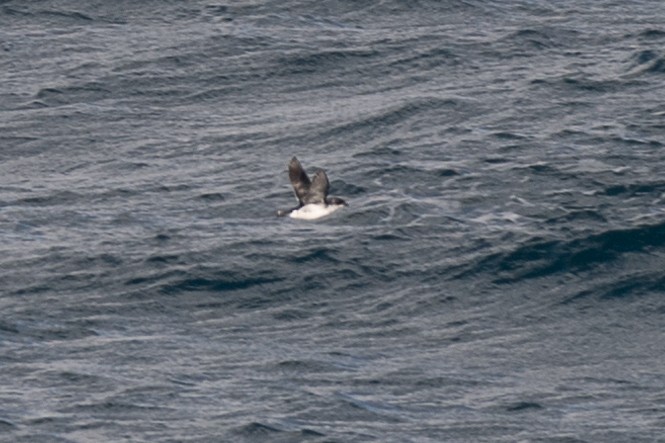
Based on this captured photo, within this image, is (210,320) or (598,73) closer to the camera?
(210,320)

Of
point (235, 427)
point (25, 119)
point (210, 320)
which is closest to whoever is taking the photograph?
point (235, 427)

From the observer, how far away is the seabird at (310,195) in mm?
40719

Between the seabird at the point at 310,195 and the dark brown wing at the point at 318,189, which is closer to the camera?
the dark brown wing at the point at 318,189

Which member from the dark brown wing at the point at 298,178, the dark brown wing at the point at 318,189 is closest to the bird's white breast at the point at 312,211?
the dark brown wing at the point at 318,189

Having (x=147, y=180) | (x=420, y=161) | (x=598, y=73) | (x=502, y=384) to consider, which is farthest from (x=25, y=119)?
(x=502, y=384)

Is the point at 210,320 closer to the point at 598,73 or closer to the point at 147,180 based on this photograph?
the point at 147,180

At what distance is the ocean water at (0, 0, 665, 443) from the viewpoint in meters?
38.2

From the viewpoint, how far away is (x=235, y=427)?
121ft

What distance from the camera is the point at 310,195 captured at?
135ft

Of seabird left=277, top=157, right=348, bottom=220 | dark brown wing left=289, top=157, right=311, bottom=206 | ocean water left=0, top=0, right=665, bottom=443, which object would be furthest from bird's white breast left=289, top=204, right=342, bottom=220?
ocean water left=0, top=0, right=665, bottom=443

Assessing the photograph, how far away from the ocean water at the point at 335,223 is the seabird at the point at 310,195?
65.1 inches

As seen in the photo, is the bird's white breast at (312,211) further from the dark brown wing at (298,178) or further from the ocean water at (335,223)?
the ocean water at (335,223)

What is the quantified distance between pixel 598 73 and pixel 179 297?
1473cm

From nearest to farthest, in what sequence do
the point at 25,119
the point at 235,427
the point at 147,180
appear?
1. the point at 235,427
2. the point at 147,180
3. the point at 25,119
